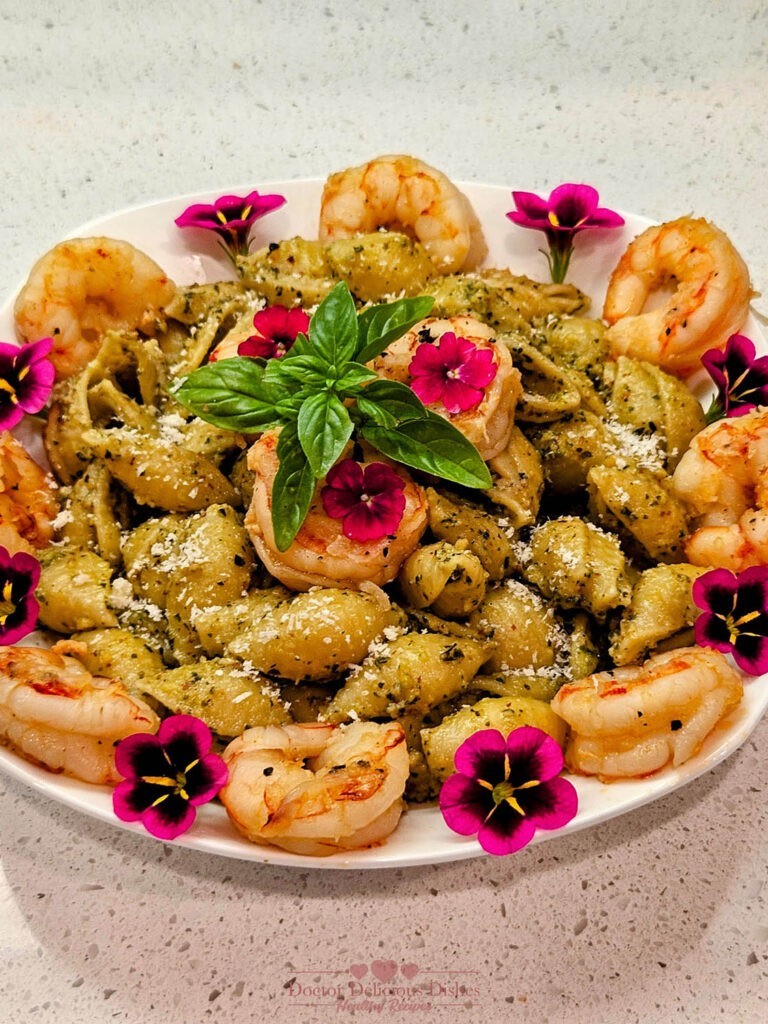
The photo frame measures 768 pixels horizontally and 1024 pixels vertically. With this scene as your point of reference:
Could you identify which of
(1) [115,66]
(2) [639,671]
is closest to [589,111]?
(1) [115,66]

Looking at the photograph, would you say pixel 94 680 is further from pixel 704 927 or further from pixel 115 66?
pixel 115 66

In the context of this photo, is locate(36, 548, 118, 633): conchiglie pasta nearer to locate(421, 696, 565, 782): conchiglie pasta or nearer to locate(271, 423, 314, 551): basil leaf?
locate(271, 423, 314, 551): basil leaf

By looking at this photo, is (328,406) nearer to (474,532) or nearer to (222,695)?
(474,532)

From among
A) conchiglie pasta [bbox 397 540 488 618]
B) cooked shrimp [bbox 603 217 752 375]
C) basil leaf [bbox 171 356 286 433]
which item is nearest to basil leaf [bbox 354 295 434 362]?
basil leaf [bbox 171 356 286 433]

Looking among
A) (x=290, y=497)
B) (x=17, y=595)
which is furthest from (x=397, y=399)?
(x=17, y=595)

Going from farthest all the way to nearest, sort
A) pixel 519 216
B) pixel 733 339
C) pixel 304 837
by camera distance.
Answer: pixel 519 216 < pixel 733 339 < pixel 304 837
